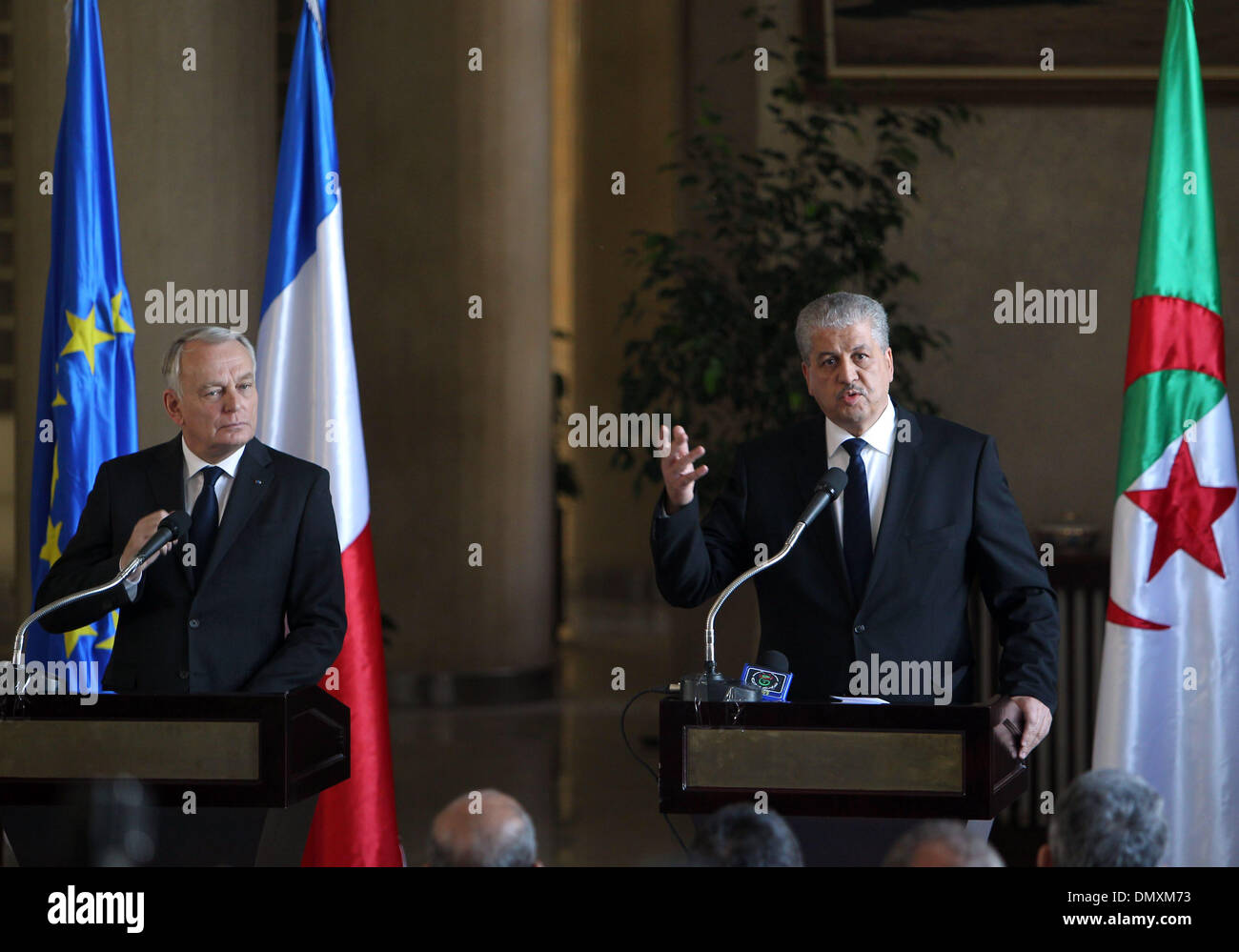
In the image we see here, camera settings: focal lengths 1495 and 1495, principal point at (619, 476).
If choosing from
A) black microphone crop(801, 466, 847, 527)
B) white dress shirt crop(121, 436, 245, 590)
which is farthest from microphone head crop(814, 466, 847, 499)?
white dress shirt crop(121, 436, 245, 590)

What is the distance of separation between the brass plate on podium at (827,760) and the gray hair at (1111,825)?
0.51 m

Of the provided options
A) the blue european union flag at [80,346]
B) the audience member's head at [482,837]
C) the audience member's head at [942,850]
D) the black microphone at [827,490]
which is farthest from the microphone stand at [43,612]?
the blue european union flag at [80,346]

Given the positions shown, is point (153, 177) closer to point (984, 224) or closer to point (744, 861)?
point (984, 224)

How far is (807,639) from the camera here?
2730mm

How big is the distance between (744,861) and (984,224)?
17.2 ft

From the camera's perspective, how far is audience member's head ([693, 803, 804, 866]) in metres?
1.67

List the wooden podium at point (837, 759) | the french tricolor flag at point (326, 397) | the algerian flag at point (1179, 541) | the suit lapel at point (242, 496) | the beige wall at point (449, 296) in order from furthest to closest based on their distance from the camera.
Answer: the beige wall at point (449, 296)
the french tricolor flag at point (326, 397)
the algerian flag at point (1179, 541)
the suit lapel at point (242, 496)
the wooden podium at point (837, 759)

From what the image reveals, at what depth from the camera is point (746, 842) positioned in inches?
66.1

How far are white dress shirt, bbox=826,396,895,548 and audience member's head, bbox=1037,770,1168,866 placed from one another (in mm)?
1083

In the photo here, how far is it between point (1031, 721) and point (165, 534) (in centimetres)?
144

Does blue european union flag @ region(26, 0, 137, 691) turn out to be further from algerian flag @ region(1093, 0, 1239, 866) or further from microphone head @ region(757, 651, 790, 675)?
algerian flag @ region(1093, 0, 1239, 866)

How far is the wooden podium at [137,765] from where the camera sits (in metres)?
2.32

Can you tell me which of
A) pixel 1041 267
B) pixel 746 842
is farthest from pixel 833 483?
pixel 1041 267

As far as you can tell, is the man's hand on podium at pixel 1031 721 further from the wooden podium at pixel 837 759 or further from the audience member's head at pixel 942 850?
the audience member's head at pixel 942 850
